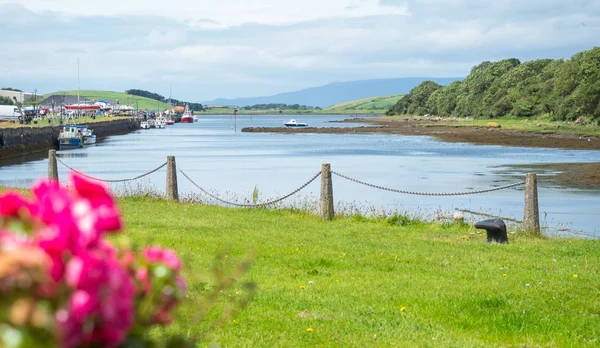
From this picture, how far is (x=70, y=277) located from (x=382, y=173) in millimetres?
47074

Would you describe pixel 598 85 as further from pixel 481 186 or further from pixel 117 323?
pixel 117 323

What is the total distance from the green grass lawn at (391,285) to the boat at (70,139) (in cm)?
7208

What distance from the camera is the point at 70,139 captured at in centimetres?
8569

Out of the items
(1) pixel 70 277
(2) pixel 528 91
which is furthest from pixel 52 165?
(2) pixel 528 91

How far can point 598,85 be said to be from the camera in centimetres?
9231

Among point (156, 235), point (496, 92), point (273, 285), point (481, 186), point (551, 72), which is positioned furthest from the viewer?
point (496, 92)

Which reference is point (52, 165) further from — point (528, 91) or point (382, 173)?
point (528, 91)

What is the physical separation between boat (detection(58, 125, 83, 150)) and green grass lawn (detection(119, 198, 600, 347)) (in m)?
72.1

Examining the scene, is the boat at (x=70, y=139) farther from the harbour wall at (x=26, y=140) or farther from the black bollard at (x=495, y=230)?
the black bollard at (x=495, y=230)

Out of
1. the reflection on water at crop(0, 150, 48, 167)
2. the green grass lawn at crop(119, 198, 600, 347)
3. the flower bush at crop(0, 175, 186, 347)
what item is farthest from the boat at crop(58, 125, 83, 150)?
the flower bush at crop(0, 175, 186, 347)

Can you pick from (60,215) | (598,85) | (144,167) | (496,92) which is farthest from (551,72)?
(60,215)

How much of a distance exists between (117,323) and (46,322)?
23cm

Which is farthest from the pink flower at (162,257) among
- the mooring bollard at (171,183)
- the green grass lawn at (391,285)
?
the mooring bollard at (171,183)

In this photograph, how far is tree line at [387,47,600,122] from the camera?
96.9m
